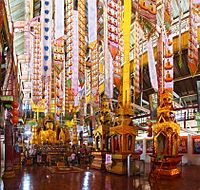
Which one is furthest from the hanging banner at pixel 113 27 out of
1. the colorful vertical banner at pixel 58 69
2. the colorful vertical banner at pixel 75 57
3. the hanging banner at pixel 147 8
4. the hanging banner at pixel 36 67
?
the hanging banner at pixel 36 67

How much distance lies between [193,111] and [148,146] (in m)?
4.78

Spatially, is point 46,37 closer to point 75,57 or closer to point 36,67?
point 75,57

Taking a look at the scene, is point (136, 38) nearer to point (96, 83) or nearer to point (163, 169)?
point (96, 83)

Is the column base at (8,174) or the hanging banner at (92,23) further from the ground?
the hanging banner at (92,23)

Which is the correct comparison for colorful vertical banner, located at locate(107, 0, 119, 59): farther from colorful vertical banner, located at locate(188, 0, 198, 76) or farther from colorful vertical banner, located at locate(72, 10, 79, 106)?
colorful vertical banner, located at locate(188, 0, 198, 76)

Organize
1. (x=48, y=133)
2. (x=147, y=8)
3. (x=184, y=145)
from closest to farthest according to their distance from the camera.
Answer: (x=147, y=8)
(x=184, y=145)
(x=48, y=133)

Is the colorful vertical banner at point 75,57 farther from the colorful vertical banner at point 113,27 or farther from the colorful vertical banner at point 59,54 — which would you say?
the colorful vertical banner at point 113,27

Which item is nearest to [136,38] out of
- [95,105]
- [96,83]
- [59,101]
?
[96,83]

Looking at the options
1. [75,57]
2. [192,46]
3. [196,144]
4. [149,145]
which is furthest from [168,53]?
[149,145]

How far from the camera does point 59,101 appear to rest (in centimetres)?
2036

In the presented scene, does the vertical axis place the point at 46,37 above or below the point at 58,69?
above

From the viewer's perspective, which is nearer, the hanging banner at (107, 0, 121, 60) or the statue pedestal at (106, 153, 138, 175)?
the statue pedestal at (106, 153, 138, 175)

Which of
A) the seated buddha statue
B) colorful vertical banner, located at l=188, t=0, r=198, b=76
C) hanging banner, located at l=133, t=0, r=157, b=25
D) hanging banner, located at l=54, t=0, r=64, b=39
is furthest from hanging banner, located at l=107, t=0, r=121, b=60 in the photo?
the seated buddha statue

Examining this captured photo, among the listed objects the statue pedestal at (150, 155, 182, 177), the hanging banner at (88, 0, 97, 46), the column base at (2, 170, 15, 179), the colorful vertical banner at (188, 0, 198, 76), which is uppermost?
the hanging banner at (88, 0, 97, 46)
